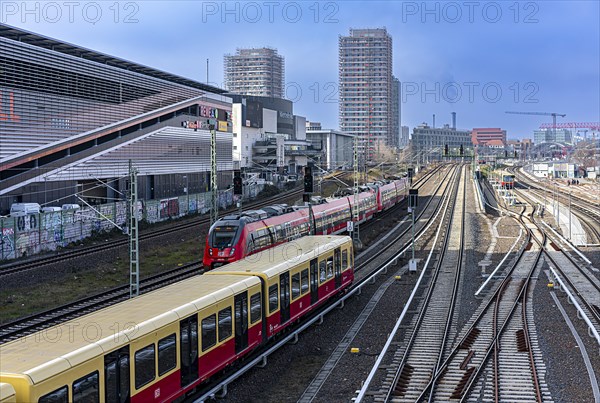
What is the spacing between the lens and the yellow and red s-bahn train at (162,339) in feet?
28.7

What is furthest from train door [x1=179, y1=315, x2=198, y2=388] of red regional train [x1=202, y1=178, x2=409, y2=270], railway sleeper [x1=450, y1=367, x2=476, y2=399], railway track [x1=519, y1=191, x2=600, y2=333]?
red regional train [x1=202, y1=178, x2=409, y2=270]

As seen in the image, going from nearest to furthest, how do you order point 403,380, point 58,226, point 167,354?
point 167,354, point 403,380, point 58,226

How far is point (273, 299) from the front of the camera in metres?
16.2

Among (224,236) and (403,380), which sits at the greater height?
(224,236)

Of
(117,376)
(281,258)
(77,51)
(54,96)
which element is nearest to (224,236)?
(281,258)

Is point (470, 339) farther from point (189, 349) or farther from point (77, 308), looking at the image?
point (77, 308)

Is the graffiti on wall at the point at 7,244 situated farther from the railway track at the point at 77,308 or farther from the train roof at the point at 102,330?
the train roof at the point at 102,330

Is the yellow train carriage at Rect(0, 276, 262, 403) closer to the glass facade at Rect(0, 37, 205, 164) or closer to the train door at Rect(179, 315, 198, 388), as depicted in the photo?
the train door at Rect(179, 315, 198, 388)

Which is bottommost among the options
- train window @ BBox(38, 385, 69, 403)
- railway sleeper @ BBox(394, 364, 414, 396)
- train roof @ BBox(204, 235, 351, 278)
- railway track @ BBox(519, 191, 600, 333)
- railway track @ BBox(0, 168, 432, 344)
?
railway track @ BBox(519, 191, 600, 333)

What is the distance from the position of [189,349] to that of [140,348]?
1679mm

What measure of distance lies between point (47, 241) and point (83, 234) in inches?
149

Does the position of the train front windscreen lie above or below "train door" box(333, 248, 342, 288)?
above

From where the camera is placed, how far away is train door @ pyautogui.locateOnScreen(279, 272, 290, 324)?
54.7 feet

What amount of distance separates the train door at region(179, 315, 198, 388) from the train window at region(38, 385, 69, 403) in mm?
3151
